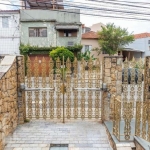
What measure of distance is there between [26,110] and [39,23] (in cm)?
1319

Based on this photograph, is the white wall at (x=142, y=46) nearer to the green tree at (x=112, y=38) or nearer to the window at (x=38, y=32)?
the green tree at (x=112, y=38)

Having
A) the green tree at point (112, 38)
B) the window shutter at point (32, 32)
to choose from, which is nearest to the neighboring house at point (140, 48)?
the green tree at point (112, 38)

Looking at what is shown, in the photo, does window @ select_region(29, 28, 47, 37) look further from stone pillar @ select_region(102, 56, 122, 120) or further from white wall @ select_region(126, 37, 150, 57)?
white wall @ select_region(126, 37, 150, 57)

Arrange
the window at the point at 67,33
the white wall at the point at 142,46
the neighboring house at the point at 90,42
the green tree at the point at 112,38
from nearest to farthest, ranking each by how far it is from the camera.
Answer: the window at the point at 67,33
the green tree at the point at 112,38
the neighboring house at the point at 90,42
the white wall at the point at 142,46

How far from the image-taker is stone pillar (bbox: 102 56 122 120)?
475 cm

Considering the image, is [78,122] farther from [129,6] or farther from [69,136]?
[129,6]

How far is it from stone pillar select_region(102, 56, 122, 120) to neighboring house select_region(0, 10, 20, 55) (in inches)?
560

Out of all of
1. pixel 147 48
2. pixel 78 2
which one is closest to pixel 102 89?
pixel 78 2

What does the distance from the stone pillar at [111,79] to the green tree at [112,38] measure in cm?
1769

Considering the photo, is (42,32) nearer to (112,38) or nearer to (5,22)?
(5,22)

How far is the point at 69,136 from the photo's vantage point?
4.16m

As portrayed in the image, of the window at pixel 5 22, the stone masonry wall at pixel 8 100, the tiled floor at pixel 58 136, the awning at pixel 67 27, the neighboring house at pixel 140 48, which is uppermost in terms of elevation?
the window at pixel 5 22

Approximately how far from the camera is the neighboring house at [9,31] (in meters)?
16.6

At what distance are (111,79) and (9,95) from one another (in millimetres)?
2703
